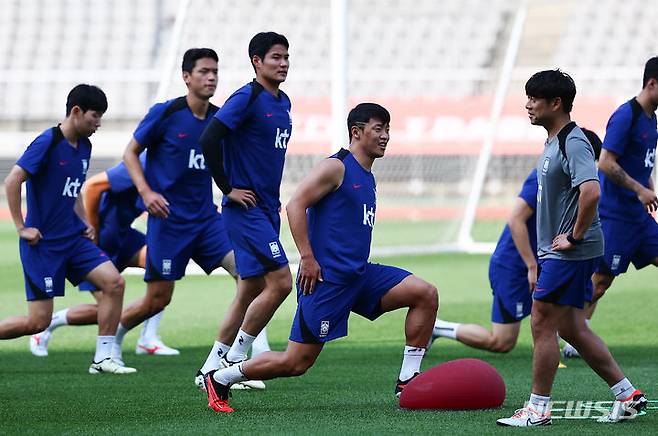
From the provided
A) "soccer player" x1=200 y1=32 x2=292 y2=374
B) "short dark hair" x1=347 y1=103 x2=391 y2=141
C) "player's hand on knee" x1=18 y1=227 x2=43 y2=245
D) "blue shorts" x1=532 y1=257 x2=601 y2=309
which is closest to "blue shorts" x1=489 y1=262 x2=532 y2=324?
"soccer player" x1=200 y1=32 x2=292 y2=374

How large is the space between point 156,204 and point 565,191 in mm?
3554

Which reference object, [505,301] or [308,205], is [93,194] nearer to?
[505,301]

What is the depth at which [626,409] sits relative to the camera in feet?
21.6

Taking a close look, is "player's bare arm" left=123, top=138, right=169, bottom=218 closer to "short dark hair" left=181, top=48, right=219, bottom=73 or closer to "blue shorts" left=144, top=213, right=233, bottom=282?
"blue shorts" left=144, top=213, right=233, bottom=282

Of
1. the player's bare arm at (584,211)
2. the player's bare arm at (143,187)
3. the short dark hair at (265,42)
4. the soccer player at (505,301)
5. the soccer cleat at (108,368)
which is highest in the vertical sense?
the short dark hair at (265,42)

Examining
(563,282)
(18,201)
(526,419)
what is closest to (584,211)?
(563,282)

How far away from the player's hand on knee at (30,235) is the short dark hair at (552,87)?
169 inches

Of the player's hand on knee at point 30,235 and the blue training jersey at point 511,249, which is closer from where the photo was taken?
the player's hand on knee at point 30,235

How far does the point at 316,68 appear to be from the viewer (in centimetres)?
1991

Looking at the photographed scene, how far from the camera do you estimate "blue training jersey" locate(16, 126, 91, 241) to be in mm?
9203

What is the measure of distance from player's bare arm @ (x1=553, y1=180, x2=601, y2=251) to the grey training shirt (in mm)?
50

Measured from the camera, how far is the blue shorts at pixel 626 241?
9.74 metres

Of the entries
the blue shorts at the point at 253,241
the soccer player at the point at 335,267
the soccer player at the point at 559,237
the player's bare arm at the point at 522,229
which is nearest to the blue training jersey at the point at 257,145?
the blue shorts at the point at 253,241

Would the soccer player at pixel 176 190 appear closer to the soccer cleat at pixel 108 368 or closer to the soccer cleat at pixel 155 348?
the soccer cleat at pixel 108 368
